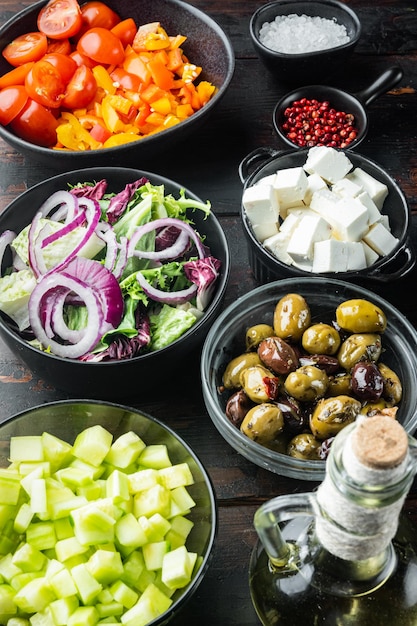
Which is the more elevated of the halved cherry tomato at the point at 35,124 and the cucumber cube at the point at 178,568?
the halved cherry tomato at the point at 35,124

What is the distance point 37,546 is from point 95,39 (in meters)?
1.20

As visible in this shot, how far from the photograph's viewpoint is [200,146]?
1926 mm

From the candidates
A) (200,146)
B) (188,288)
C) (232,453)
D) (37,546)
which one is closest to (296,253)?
(188,288)

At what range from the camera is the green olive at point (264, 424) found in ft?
4.24

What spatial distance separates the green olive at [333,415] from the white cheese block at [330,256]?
0.30 m

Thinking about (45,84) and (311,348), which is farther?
(45,84)

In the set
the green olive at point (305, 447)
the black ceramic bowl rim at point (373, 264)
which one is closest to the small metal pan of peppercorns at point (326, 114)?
the black ceramic bowl rim at point (373, 264)

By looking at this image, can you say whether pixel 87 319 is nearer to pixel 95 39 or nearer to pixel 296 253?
pixel 296 253

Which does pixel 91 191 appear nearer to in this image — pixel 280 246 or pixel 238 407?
pixel 280 246

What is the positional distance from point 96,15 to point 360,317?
1063 millimetres

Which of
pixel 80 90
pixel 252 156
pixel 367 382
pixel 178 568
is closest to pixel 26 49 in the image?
pixel 80 90

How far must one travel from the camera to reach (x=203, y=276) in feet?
4.91

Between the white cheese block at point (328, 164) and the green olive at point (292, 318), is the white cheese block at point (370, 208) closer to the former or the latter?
the white cheese block at point (328, 164)

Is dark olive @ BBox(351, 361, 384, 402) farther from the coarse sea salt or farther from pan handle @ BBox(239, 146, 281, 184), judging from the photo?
the coarse sea salt
